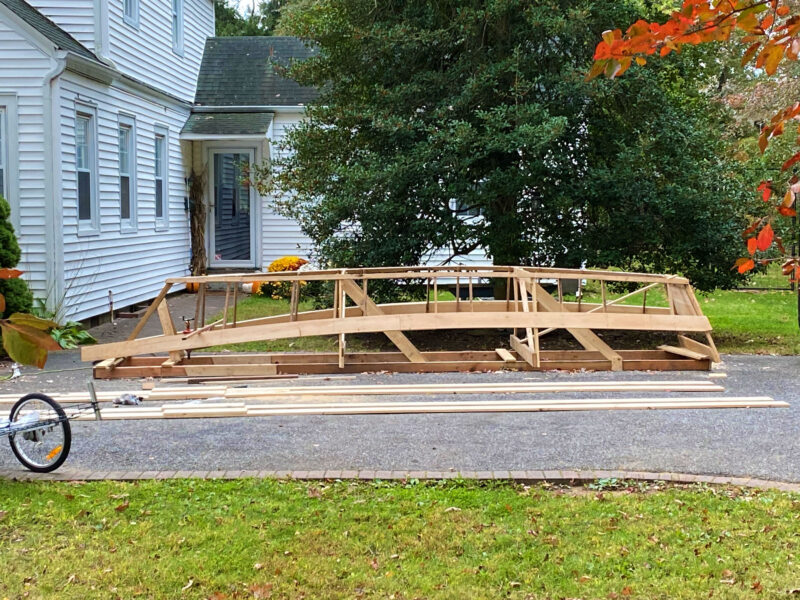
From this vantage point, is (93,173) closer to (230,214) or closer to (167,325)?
(167,325)

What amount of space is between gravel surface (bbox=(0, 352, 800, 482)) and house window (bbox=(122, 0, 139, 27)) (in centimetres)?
982

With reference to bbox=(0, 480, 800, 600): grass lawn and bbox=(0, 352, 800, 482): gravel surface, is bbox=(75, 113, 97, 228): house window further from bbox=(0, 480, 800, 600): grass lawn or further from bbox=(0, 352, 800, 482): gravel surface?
bbox=(0, 480, 800, 600): grass lawn

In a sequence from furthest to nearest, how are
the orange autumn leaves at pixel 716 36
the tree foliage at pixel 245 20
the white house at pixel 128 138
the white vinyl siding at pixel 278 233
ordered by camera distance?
the tree foliage at pixel 245 20
the white vinyl siding at pixel 278 233
the white house at pixel 128 138
the orange autumn leaves at pixel 716 36

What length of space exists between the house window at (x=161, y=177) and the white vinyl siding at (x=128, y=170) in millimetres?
1735

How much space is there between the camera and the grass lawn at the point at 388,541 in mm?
4375

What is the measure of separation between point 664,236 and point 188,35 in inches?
471

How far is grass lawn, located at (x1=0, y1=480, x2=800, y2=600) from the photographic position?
438cm

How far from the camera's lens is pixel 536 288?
1044 cm

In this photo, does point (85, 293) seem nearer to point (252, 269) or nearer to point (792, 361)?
point (252, 269)

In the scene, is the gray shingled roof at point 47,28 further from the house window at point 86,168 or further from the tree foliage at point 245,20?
the tree foliage at point 245,20

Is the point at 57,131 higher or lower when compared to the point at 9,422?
higher

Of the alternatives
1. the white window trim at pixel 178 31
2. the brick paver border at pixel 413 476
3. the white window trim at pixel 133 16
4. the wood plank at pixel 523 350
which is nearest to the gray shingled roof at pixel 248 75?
the white window trim at pixel 178 31

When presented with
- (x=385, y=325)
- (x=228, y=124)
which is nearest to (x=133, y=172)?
(x=228, y=124)

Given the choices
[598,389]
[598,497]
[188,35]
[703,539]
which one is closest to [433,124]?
[598,389]
